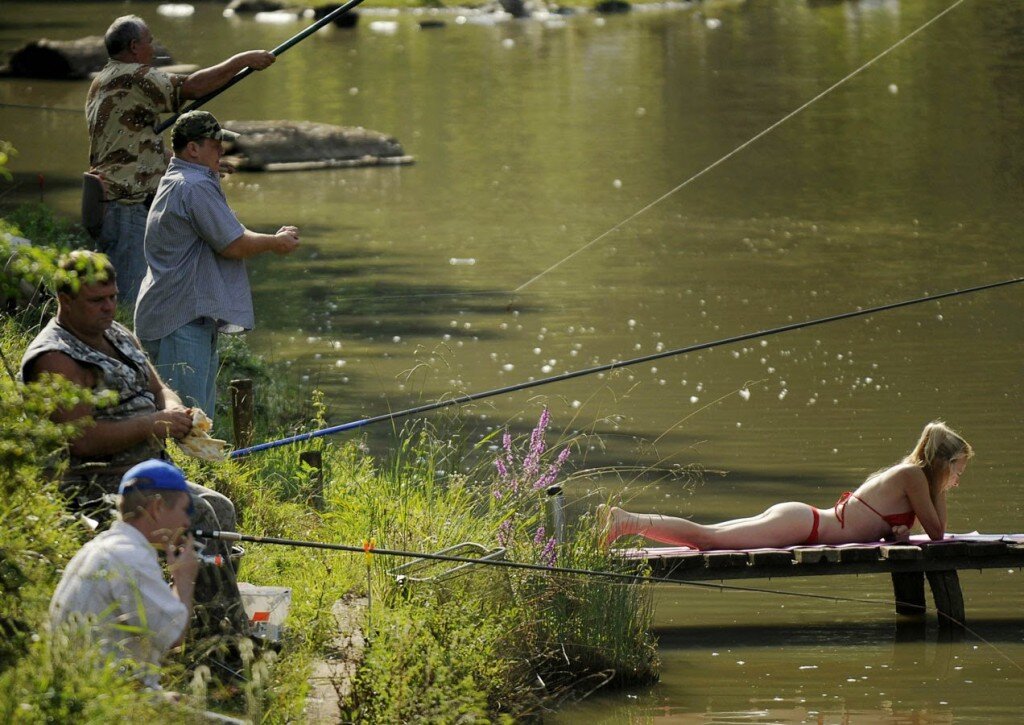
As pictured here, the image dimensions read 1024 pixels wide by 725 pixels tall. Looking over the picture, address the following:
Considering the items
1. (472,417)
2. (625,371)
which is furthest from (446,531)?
(625,371)

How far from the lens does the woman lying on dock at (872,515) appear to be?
7461mm

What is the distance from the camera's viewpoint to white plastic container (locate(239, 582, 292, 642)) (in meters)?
5.48

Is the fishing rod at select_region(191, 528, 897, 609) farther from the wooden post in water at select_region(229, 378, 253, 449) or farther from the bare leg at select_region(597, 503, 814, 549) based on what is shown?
the wooden post in water at select_region(229, 378, 253, 449)

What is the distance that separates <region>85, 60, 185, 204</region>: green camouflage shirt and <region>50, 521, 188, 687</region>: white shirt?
3.88m

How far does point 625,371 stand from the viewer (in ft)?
39.8

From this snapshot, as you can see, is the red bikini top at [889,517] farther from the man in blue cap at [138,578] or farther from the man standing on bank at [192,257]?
the man in blue cap at [138,578]

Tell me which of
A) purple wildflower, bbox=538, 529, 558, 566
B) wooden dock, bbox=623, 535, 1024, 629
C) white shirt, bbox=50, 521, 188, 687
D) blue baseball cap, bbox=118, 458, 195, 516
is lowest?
wooden dock, bbox=623, 535, 1024, 629

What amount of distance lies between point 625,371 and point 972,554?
16.3ft

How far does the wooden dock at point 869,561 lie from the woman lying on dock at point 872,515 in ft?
0.39

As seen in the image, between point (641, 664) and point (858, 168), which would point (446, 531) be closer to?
point (641, 664)

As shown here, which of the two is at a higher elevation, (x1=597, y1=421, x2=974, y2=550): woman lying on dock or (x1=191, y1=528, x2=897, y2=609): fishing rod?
(x1=191, y1=528, x2=897, y2=609): fishing rod

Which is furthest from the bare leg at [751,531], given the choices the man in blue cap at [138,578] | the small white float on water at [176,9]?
the small white float on water at [176,9]

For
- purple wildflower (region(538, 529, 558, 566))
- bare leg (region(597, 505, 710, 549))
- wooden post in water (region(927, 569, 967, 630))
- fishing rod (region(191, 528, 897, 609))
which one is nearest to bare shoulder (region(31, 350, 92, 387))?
fishing rod (region(191, 528, 897, 609))

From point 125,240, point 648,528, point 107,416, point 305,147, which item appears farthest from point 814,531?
point 305,147
